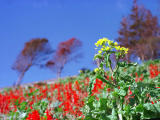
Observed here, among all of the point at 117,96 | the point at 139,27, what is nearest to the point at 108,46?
the point at 117,96

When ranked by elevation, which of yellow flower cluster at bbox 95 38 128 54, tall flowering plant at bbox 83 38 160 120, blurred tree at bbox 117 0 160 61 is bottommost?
tall flowering plant at bbox 83 38 160 120

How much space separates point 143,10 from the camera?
22.4 m

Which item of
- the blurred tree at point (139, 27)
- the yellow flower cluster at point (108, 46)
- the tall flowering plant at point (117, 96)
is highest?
the blurred tree at point (139, 27)

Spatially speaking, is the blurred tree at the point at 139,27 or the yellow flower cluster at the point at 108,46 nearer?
the yellow flower cluster at the point at 108,46

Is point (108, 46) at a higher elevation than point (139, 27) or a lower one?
lower

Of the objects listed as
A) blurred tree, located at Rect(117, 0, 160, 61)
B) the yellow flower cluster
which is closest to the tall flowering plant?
the yellow flower cluster

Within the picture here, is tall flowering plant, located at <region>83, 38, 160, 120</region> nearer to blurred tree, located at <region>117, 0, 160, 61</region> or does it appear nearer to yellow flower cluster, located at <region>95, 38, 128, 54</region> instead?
yellow flower cluster, located at <region>95, 38, 128, 54</region>

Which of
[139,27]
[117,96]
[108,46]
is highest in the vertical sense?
[139,27]

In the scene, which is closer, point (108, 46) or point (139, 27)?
point (108, 46)

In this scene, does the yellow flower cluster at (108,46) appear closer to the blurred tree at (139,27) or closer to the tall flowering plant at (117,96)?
the tall flowering plant at (117,96)

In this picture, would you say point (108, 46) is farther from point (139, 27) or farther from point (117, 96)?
point (139, 27)

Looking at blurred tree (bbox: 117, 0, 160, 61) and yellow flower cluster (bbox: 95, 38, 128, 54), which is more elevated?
blurred tree (bbox: 117, 0, 160, 61)

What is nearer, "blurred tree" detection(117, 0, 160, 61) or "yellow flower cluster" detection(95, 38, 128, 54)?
"yellow flower cluster" detection(95, 38, 128, 54)

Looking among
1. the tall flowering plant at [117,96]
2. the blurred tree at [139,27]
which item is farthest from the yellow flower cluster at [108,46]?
the blurred tree at [139,27]
